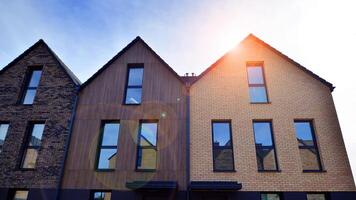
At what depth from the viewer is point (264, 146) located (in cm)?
1045

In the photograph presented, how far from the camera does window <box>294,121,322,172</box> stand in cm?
Answer: 1004

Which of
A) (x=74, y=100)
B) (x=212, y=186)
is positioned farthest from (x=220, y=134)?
(x=74, y=100)

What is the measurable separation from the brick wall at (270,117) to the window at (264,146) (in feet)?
0.80

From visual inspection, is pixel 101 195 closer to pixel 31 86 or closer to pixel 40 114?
pixel 40 114

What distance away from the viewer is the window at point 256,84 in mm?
11398

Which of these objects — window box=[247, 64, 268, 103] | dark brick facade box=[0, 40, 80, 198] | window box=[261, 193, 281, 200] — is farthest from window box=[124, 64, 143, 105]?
window box=[261, 193, 281, 200]

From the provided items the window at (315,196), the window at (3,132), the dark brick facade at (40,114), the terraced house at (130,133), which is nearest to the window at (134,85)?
the terraced house at (130,133)

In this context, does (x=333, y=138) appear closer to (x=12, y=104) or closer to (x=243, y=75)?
(x=243, y=75)

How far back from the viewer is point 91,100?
1170cm

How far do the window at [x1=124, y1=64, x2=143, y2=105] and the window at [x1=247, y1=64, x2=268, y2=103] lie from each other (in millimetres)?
5160

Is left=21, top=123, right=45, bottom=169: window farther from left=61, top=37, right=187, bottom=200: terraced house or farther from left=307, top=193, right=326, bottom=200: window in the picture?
left=307, top=193, right=326, bottom=200: window

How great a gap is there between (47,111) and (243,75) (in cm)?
915

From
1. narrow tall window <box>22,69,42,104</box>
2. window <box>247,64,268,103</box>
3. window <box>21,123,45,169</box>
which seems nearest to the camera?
window <box>21,123,45,169</box>

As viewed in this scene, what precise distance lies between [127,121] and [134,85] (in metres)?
1.91
